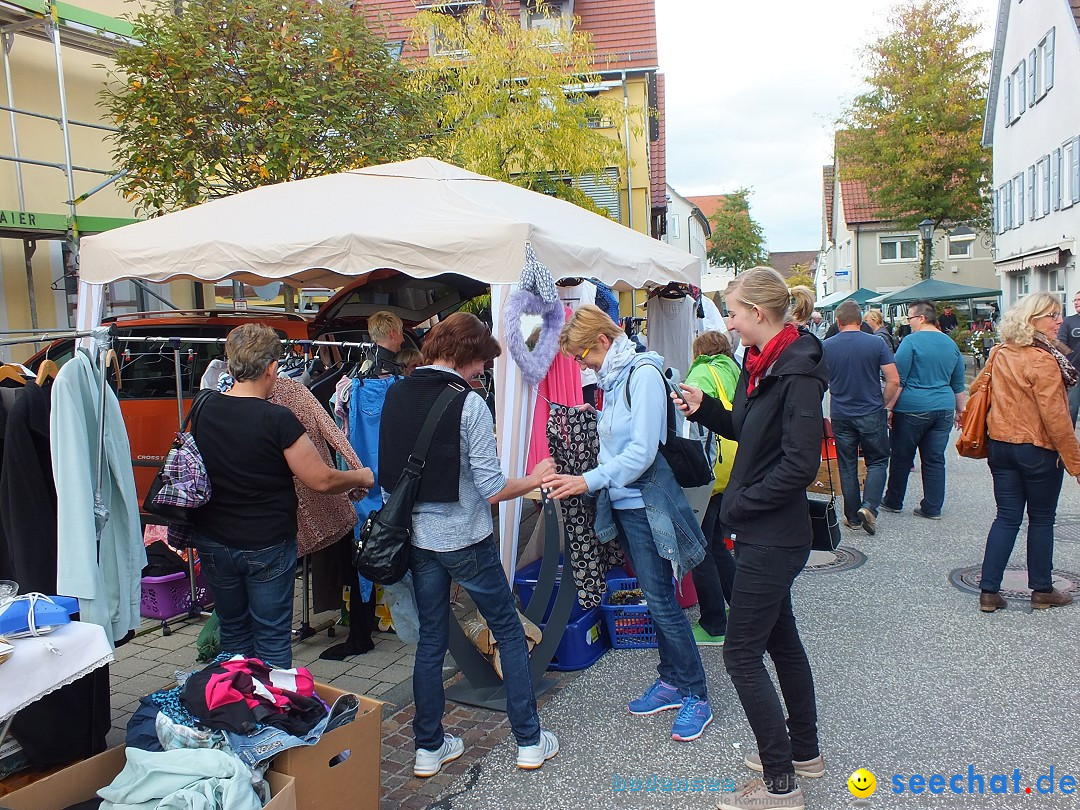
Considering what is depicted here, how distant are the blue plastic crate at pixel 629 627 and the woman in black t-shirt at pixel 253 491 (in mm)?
1900

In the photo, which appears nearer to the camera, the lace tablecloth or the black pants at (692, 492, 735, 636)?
the lace tablecloth

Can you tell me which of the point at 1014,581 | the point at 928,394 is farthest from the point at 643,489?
the point at 928,394

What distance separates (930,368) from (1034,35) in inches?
743

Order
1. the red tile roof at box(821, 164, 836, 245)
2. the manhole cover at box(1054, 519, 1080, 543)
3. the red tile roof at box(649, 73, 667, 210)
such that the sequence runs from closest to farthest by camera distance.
Answer: the manhole cover at box(1054, 519, 1080, 543), the red tile roof at box(649, 73, 667, 210), the red tile roof at box(821, 164, 836, 245)

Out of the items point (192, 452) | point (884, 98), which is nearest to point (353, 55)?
point (192, 452)

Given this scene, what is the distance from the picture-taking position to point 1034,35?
823 inches

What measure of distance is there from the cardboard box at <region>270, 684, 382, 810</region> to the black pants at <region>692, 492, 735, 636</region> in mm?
2129

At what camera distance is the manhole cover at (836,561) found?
19.9 ft

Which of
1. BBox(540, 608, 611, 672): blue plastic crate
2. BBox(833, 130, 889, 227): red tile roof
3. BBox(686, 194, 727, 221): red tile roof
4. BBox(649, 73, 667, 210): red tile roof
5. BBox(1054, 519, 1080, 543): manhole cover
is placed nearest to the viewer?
BBox(540, 608, 611, 672): blue plastic crate

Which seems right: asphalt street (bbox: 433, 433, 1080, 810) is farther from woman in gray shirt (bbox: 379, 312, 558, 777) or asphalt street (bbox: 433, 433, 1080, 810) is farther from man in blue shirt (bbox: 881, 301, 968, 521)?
man in blue shirt (bbox: 881, 301, 968, 521)

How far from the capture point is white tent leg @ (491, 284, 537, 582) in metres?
4.16

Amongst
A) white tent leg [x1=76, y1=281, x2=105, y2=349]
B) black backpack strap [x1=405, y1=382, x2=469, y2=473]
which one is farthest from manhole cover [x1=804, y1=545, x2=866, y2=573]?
white tent leg [x1=76, y1=281, x2=105, y2=349]

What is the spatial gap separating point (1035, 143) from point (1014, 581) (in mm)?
19820

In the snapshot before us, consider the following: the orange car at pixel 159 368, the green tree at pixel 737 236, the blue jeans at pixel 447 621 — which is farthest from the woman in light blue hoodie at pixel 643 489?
the green tree at pixel 737 236
